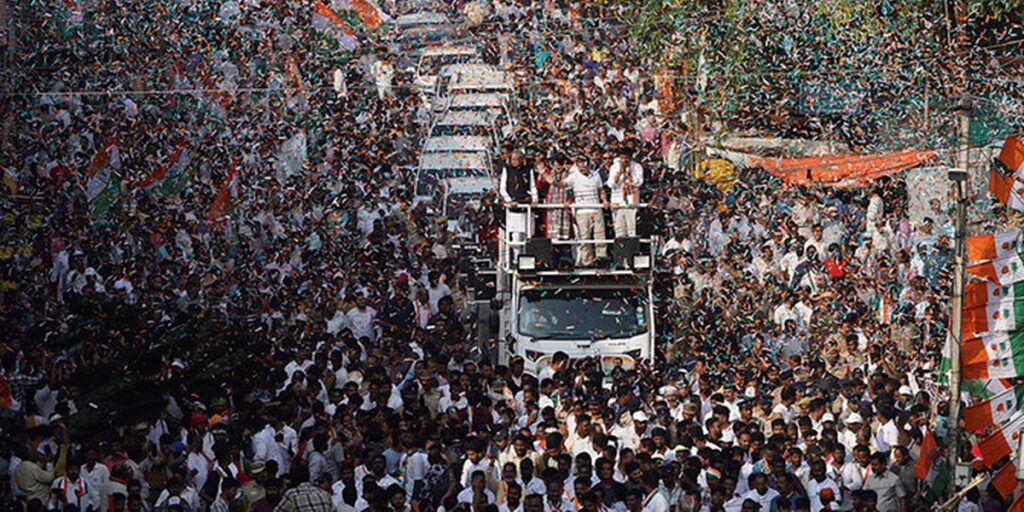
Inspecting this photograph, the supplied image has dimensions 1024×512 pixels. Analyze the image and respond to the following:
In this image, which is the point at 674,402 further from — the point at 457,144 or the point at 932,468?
the point at 457,144

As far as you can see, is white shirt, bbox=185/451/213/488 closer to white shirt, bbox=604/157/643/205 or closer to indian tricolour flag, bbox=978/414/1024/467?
indian tricolour flag, bbox=978/414/1024/467

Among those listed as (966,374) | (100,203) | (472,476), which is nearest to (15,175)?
(100,203)

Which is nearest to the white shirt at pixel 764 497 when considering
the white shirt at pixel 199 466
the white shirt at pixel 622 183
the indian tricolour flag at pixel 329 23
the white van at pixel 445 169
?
A: the white shirt at pixel 199 466

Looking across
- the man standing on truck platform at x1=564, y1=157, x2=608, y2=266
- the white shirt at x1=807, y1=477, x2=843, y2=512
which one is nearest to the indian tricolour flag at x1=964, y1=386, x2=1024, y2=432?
the white shirt at x1=807, y1=477, x2=843, y2=512

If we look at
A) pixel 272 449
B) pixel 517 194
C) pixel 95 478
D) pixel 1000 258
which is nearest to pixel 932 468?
pixel 1000 258

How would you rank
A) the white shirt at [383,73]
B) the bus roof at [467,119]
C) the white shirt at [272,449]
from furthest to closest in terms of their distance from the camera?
the white shirt at [383,73] < the bus roof at [467,119] < the white shirt at [272,449]

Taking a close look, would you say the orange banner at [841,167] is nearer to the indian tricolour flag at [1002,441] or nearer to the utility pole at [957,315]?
the utility pole at [957,315]
